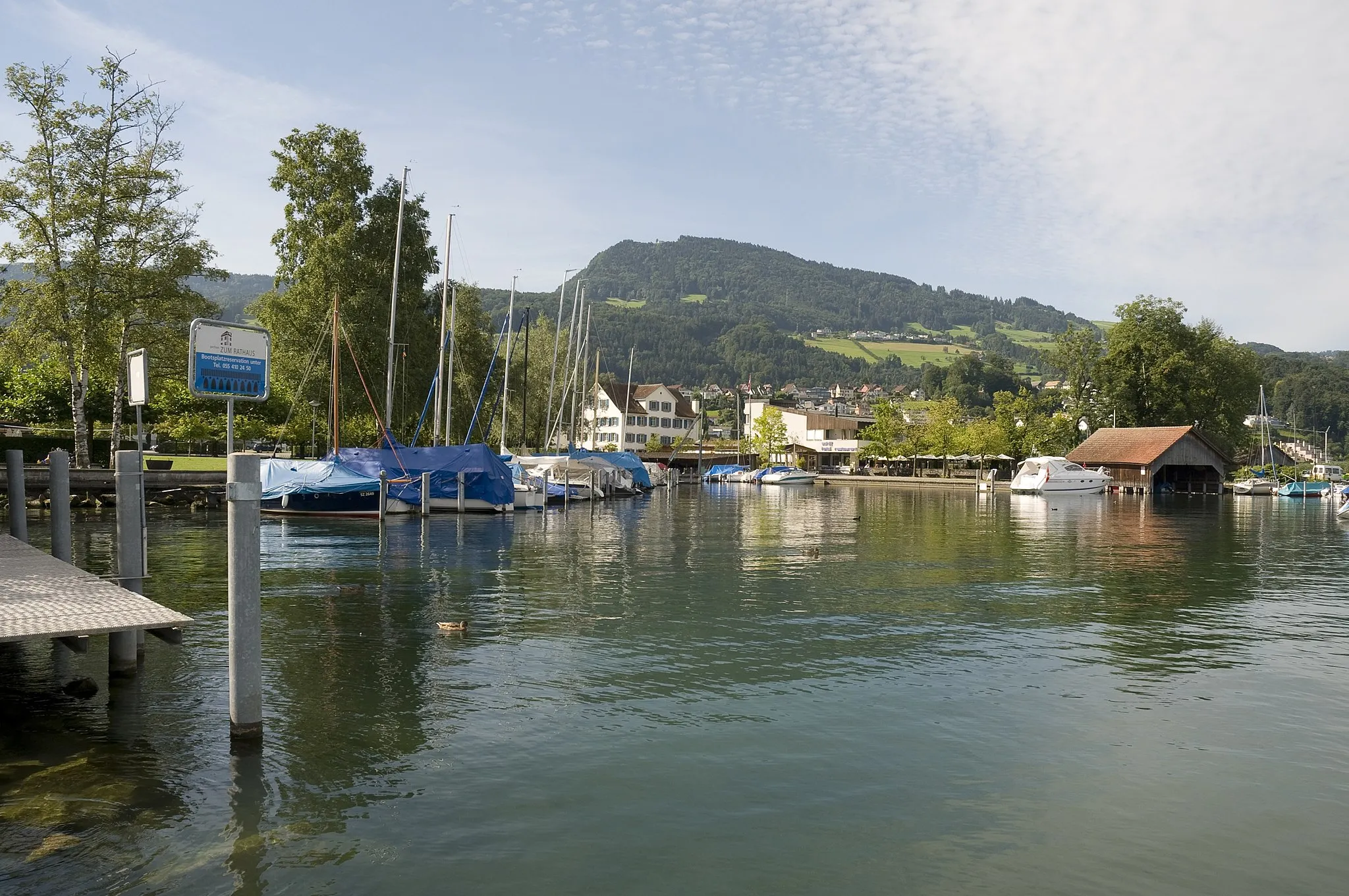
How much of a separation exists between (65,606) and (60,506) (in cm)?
555

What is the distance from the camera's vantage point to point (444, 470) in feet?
146

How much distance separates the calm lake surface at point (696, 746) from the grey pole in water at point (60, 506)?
1.60 metres

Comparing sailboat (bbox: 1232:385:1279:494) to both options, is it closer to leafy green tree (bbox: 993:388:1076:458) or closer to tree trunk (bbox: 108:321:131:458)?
leafy green tree (bbox: 993:388:1076:458)

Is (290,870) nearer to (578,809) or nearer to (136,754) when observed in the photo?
(578,809)

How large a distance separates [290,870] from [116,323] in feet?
119

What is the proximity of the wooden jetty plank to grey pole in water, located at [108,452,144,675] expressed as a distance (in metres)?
0.48

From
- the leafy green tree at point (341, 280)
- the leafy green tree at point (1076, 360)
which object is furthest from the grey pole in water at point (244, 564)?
the leafy green tree at point (1076, 360)

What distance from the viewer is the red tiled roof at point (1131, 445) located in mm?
86312

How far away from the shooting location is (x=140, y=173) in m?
37.3

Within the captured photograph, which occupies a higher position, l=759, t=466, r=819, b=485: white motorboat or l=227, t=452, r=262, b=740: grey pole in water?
l=227, t=452, r=262, b=740: grey pole in water

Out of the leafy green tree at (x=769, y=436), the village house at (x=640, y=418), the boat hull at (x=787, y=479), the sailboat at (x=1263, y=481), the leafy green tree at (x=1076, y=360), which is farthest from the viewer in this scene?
the village house at (x=640, y=418)

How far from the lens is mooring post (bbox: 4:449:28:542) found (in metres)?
17.4

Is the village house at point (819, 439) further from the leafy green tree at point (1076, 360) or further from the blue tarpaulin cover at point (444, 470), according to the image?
the blue tarpaulin cover at point (444, 470)

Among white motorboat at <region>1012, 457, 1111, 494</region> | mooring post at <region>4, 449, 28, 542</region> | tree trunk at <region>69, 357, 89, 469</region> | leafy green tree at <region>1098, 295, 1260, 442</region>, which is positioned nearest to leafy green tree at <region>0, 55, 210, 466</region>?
tree trunk at <region>69, 357, 89, 469</region>
